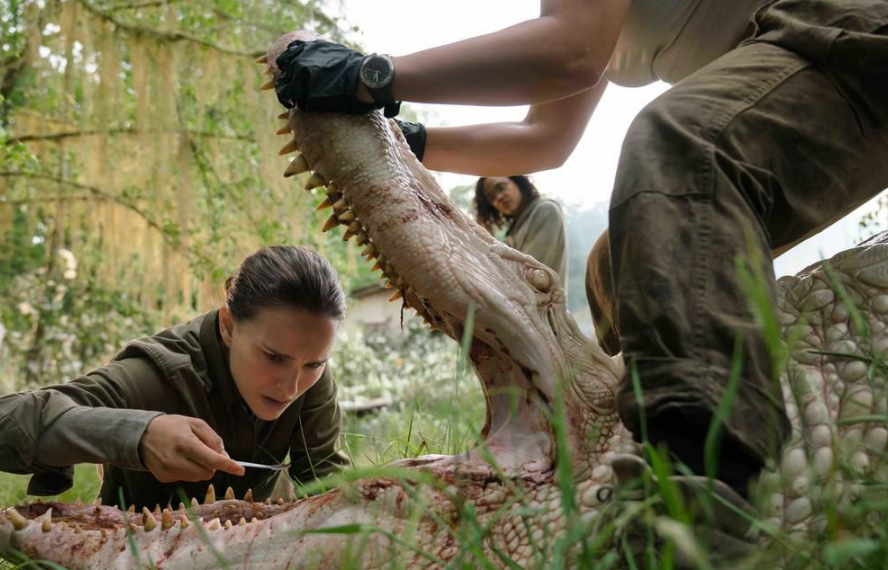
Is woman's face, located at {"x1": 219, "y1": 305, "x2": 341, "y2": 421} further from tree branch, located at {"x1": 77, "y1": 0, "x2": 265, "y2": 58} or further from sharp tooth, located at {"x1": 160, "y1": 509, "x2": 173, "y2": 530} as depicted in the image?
tree branch, located at {"x1": 77, "y1": 0, "x2": 265, "y2": 58}

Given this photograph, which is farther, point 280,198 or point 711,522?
point 280,198

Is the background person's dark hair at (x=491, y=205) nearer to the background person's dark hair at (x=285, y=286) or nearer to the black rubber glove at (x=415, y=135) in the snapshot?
the background person's dark hair at (x=285, y=286)

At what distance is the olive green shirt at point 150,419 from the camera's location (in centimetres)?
222

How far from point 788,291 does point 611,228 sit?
55 centimetres

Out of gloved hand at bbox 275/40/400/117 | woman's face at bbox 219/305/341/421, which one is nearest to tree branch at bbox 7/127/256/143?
woman's face at bbox 219/305/341/421

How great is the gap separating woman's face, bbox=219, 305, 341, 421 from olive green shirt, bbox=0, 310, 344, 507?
0.16 m

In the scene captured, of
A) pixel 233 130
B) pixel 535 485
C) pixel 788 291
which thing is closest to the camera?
pixel 535 485

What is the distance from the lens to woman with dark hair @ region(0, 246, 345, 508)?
2.17m

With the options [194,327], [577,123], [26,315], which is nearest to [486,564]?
[577,123]

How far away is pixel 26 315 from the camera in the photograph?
9.81 metres

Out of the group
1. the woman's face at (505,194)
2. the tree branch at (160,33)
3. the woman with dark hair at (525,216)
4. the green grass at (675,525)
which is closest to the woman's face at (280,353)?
the green grass at (675,525)

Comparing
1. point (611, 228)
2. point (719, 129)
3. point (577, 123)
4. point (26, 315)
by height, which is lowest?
point (26, 315)

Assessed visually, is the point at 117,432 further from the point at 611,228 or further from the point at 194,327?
the point at 611,228

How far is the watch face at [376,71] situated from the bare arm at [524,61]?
23 millimetres
